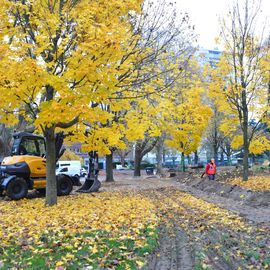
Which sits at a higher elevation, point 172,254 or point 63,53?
point 63,53

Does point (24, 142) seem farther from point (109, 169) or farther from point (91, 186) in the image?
point (109, 169)

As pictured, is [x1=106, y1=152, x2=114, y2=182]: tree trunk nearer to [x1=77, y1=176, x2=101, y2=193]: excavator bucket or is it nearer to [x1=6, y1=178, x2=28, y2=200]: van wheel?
[x1=77, y1=176, x2=101, y2=193]: excavator bucket

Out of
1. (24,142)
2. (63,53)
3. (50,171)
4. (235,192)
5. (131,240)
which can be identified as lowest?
(131,240)

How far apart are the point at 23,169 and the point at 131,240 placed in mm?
9391

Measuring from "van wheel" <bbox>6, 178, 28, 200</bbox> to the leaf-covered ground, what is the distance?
12.7 ft

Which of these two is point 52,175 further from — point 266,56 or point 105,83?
point 266,56

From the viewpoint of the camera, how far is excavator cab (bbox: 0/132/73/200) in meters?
15.2

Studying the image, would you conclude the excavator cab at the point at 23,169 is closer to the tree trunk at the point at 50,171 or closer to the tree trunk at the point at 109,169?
the tree trunk at the point at 50,171

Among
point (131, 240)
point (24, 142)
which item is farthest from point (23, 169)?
point (131, 240)

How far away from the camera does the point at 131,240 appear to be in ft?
24.1

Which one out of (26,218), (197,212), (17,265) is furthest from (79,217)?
(17,265)

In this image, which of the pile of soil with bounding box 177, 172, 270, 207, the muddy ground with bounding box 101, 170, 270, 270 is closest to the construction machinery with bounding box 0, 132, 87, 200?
the muddy ground with bounding box 101, 170, 270, 270

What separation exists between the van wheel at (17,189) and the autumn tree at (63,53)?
4.76m

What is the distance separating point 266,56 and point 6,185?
537 inches
